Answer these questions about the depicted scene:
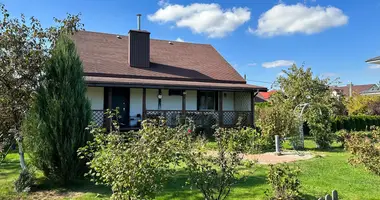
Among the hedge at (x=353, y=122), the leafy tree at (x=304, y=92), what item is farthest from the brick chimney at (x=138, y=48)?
the hedge at (x=353, y=122)

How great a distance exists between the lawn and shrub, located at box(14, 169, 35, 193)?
156 mm

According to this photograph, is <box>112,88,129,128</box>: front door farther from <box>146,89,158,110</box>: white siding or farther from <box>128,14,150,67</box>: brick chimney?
<box>128,14,150,67</box>: brick chimney

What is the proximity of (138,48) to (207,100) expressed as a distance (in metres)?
5.44

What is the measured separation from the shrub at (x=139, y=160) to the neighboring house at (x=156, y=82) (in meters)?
10.2

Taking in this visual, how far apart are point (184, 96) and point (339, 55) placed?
12.5m

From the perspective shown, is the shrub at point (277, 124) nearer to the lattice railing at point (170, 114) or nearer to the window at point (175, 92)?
the lattice railing at point (170, 114)

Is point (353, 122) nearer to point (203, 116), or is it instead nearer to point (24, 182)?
point (203, 116)

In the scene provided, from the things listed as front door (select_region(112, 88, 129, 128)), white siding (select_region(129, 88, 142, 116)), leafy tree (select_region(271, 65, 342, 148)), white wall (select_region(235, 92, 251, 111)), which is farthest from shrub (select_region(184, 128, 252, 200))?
white wall (select_region(235, 92, 251, 111))

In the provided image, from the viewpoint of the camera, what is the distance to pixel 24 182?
586cm

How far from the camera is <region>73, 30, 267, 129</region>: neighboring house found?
15039 millimetres

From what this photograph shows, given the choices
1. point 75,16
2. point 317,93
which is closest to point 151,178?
point 75,16

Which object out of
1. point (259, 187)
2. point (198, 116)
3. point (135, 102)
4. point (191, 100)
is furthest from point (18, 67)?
point (191, 100)

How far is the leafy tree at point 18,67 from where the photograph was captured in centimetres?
616

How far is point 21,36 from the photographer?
6320mm
